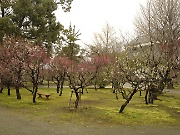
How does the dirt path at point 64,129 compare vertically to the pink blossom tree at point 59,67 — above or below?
below

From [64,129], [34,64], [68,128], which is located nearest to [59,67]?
[34,64]

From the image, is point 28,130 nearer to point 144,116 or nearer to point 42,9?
point 144,116

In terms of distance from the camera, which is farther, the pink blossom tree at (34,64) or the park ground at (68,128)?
the pink blossom tree at (34,64)

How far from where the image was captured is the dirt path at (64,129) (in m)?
8.57

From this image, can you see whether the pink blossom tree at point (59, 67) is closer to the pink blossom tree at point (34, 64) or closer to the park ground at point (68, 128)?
the pink blossom tree at point (34, 64)

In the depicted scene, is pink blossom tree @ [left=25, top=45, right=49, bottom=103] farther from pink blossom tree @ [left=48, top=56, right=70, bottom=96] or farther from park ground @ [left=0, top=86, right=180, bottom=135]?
park ground @ [left=0, top=86, right=180, bottom=135]

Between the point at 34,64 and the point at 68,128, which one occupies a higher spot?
the point at 34,64

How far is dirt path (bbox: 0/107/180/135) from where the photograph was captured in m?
8.57

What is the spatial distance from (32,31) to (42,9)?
280cm

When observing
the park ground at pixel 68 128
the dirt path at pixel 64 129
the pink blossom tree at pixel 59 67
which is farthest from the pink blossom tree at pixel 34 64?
the dirt path at pixel 64 129

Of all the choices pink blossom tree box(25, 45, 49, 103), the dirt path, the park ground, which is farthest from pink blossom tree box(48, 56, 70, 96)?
the dirt path

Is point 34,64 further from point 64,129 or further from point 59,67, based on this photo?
point 64,129

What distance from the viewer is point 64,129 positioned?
9109 millimetres

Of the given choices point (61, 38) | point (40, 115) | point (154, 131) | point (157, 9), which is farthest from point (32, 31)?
point (154, 131)
